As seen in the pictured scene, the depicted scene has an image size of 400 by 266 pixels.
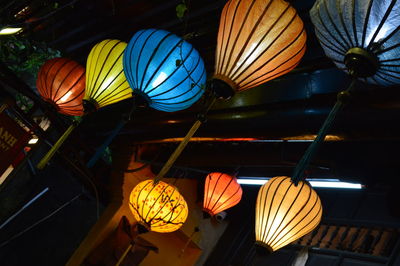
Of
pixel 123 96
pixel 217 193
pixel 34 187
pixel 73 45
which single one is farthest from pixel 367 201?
pixel 34 187

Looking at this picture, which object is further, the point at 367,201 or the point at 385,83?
the point at 367,201

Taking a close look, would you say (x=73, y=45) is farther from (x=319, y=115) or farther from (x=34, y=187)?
(x=319, y=115)

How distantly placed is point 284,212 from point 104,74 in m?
3.05

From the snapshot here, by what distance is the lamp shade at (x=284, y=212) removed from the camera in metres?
4.08

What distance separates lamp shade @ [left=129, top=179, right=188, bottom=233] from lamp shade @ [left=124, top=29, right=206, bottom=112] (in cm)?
251

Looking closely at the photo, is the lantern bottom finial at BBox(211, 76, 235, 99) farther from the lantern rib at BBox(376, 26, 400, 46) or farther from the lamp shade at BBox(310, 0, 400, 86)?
the lantern rib at BBox(376, 26, 400, 46)

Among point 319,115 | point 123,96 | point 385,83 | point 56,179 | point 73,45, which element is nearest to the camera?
point 385,83

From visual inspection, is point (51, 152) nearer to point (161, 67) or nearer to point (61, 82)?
point (61, 82)

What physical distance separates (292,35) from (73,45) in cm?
665

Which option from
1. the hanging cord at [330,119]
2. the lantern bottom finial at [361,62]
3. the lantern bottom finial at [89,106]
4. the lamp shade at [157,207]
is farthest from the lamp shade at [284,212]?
the lantern bottom finial at [89,106]

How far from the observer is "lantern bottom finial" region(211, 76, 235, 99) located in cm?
345

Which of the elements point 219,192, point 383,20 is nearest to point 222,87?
point 383,20

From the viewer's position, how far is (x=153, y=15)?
268 inches

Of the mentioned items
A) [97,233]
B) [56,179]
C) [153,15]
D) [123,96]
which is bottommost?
[97,233]
